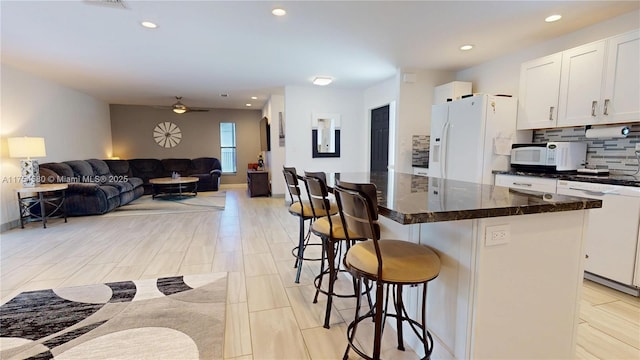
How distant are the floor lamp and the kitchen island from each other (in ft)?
17.1

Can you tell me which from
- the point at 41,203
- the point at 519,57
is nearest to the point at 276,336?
the point at 519,57

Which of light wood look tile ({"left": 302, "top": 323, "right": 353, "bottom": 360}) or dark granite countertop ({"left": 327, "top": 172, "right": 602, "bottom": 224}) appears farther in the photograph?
light wood look tile ({"left": 302, "top": 323, "right": 353, "bottom": 360})

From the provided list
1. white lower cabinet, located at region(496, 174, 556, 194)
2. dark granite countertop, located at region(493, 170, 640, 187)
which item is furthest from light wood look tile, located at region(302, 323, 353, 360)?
dark granite countertop, located at region(493, 170, 640, 187)

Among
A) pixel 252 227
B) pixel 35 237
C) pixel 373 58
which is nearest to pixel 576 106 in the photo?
pixel 373 58

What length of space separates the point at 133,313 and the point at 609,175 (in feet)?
13.9

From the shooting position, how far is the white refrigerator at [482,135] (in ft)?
11.9

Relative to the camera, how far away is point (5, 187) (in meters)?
4.45

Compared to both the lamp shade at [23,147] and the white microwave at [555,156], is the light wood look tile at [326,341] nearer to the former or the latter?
the white microwave at [555,156]

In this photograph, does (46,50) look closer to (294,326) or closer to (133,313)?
(133,313)

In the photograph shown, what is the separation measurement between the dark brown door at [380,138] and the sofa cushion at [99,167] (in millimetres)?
5939

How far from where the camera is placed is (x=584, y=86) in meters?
2.93

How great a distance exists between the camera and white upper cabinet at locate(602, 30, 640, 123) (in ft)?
8.38

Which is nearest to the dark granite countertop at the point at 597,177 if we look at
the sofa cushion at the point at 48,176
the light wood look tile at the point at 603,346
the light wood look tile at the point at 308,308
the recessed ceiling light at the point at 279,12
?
the light wood look tile at the point at 603,346

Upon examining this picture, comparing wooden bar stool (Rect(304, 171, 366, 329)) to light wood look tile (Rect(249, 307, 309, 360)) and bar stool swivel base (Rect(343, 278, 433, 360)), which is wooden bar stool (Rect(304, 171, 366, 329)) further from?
bar stool swivel base (Rect(343, 278, 433, 360))
